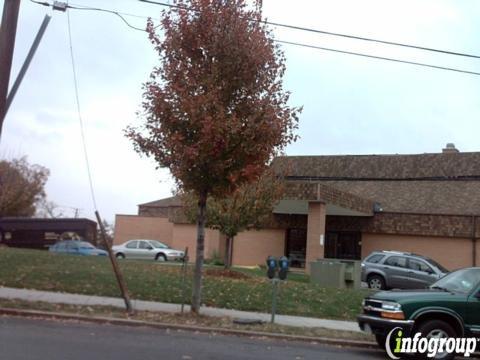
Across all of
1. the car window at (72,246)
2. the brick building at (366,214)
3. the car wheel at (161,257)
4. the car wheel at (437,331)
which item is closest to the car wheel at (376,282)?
the brick building at (366,214)

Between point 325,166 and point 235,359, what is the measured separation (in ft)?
117

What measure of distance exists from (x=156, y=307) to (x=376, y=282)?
12.4 metres

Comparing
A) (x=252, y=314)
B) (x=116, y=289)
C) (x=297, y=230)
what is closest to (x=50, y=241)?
(x=297, y=230)

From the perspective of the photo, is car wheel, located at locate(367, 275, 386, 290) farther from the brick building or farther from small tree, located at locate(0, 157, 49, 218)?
small tree, located at locate(0, 157, 49, 218)

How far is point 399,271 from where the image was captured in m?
23.8

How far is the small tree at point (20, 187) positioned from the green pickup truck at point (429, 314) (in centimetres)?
4952

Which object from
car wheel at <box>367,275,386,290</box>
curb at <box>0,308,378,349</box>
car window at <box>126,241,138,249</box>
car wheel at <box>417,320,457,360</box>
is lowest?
curb at <box>0,308,378,349</box>

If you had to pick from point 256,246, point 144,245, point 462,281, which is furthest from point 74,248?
point 462,281

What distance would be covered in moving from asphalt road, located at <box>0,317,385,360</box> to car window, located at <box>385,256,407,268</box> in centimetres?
1289

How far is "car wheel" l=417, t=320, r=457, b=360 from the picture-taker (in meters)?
10.3

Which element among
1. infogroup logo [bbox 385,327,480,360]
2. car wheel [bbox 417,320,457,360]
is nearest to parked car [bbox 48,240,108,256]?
infogroup logo [bbox 385,327,480,360]

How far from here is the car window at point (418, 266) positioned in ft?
77.2

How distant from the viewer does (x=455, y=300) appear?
10.5m

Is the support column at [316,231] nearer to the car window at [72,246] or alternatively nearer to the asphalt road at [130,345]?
the car window at [72,246]
